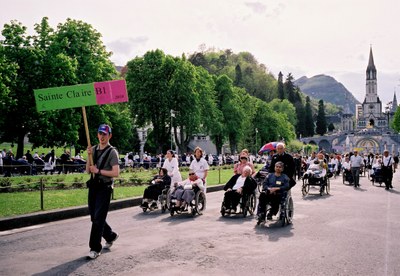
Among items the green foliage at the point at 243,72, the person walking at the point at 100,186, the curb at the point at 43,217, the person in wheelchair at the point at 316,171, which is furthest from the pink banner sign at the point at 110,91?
the green foliage at the point at 243,72

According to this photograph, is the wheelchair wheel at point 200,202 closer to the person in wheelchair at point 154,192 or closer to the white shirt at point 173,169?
the white shirt at point 173,169

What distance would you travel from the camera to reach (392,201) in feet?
55.7

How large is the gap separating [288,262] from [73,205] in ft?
26.2

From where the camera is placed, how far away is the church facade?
6531 inches

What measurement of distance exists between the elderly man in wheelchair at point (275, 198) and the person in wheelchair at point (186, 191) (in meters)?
2.33

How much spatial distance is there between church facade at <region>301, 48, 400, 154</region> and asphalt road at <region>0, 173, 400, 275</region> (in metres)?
145

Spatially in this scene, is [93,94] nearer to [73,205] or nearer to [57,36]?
[73,205]

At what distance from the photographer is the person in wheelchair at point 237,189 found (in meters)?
12.5

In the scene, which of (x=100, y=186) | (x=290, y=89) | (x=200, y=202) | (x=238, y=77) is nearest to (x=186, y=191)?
(x=200, y=202)

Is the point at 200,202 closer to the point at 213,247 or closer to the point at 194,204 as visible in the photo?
the point at 194,204

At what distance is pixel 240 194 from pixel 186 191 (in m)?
1.46

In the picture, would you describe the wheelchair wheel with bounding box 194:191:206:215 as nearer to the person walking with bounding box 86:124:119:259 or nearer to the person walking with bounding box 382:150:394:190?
the person walking with bounding box 86:124:119:259

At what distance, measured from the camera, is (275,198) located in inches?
436

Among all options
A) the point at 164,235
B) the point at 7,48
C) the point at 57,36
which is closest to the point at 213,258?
the point at 164,235
